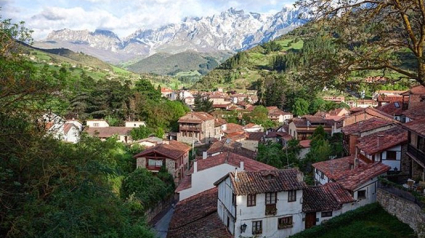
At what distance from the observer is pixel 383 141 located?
2322 cm

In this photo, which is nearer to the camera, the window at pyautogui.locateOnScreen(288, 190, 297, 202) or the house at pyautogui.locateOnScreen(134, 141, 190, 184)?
the window at pyautogui.locateOnScreen(288, 190, 297, 202)

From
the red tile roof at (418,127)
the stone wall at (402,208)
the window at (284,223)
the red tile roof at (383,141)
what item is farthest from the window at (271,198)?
the red tile roof at (418,127)

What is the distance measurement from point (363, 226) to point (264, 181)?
5.27 m

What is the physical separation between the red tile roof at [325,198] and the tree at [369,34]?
12.9 metres

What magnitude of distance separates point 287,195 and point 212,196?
6411mm

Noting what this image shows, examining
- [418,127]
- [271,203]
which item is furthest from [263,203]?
[418,127]

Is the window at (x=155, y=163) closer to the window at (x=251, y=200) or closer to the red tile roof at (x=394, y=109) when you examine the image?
the window at (x=251, y=200)

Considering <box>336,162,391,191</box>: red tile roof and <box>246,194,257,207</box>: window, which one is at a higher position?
<box>336,162,391,191</box>: red tile roof

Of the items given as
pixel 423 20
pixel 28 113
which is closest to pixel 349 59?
pixel 423 20

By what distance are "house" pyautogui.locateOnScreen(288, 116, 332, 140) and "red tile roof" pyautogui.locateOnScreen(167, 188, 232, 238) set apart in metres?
20.4

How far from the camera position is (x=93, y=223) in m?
10.7

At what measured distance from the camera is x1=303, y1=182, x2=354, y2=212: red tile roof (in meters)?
20.8

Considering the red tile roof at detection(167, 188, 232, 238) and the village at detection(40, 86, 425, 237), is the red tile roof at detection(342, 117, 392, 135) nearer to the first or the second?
the village at detection(40, 86, 425, 237)

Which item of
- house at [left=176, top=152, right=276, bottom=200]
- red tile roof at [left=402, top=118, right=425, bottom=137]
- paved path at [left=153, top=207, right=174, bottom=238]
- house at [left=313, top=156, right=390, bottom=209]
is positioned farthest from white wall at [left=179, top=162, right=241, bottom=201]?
Answer: red tile roof at [left=402, top=118, right=425, bottom=137]
